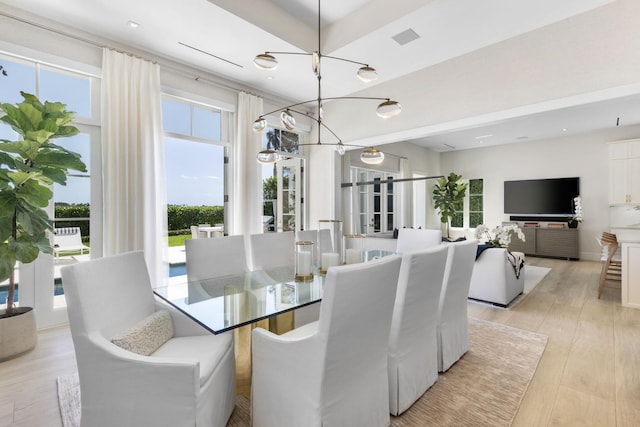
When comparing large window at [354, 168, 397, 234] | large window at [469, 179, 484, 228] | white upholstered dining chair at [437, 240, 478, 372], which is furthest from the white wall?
white upholstered dining chair at [437, 240, 478, 372]

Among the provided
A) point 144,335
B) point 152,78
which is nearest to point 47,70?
point 152,78

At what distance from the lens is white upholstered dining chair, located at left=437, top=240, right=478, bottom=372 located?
84.7 inches

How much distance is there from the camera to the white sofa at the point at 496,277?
3611mm

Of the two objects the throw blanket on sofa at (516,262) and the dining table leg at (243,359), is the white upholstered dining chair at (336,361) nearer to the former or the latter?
the dining table leg at (243,359)

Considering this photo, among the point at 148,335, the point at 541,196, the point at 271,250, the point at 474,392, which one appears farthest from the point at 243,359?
the point at 541,196

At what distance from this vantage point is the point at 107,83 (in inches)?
129

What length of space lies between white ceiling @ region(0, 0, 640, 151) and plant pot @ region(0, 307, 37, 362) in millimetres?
2764

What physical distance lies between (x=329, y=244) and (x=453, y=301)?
175 cm

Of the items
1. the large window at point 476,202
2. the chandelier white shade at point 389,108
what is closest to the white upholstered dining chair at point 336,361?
the chandelier white shade at point 389,108

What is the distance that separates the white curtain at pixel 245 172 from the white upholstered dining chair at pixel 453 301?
3.07m

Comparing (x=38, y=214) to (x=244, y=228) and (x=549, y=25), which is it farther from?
(x=549, y=25)

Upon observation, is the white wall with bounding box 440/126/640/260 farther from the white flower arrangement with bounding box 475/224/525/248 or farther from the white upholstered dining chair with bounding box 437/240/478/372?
the white upholstered dining chair with bounding box 437/240/478/372

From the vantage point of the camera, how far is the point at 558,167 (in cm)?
727

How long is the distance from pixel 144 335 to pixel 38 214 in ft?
5.79
